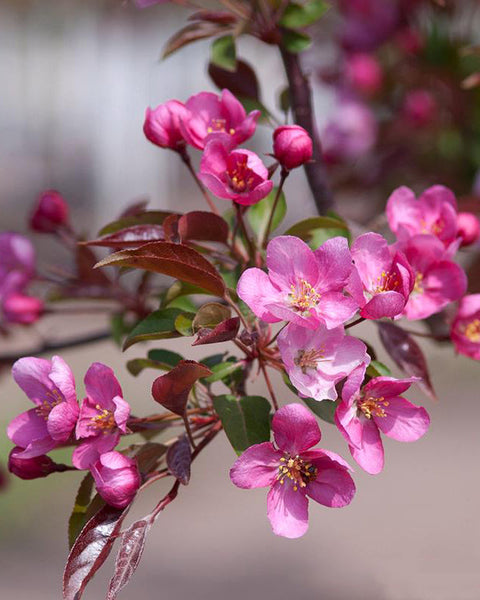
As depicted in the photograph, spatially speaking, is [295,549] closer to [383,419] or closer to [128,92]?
[383,419]

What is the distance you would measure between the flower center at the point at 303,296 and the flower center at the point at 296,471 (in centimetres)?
12

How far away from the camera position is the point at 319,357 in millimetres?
678

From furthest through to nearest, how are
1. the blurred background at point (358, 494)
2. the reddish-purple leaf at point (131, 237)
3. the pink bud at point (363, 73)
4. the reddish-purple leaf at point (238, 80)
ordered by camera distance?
the pink bud at point (363, 73) → the blurred background at point (358, 494) → the reddish-purple leaf at point (238, 80) → the reddish-purple leaf at point (131, 237)

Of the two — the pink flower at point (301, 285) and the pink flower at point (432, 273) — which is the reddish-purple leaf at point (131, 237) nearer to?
the pink flower at point (301, 285)

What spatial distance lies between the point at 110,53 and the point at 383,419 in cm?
857

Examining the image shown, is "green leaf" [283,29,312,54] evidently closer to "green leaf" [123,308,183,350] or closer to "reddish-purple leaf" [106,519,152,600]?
"green leaf" [123,308,183,350]

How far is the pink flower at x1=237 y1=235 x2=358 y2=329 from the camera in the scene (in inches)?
26.1

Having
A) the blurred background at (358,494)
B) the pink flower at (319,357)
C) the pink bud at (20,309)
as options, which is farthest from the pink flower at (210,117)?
the pink bud at (20,309)

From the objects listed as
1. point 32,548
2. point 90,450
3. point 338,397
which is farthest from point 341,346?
point 32,548

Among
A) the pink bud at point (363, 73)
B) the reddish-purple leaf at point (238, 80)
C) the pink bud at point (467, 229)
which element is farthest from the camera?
the pink bud at point (363, 73)

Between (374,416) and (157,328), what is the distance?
21 cm

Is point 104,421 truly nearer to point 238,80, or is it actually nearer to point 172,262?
point 172,262

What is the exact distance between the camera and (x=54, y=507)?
323 cm

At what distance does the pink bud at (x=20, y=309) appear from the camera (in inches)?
49.0
